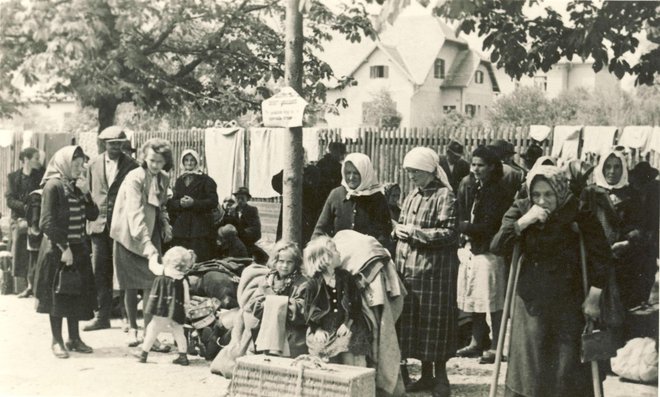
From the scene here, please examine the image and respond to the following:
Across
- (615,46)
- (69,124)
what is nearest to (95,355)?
(615,46)

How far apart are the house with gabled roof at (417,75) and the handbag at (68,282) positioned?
1725 inches

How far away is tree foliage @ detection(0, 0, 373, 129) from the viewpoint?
1226cm

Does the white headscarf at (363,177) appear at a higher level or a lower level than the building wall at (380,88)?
lower

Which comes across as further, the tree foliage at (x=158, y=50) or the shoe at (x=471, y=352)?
the tree foliage at (x=158, y=50)

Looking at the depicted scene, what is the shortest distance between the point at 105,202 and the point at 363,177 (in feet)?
11.2

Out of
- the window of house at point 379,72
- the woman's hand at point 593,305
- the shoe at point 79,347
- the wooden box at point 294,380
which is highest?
the window of house at point 379,72

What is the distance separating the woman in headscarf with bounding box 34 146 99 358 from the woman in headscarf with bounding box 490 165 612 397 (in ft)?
13.2

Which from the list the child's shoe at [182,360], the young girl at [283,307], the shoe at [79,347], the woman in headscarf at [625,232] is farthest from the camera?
the shoe at [79,347]

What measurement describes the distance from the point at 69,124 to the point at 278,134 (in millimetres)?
31821

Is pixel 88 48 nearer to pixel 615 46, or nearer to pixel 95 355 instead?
pixel 95 355

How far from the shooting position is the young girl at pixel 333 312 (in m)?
5.53

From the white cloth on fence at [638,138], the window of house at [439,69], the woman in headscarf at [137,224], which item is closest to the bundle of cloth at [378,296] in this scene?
the woman in headscarf at [137,224]

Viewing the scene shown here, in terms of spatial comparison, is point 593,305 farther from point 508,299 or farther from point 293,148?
point 293,148

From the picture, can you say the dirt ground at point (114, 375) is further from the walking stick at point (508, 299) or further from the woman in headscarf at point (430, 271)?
the walking stick at point (508, 299)
